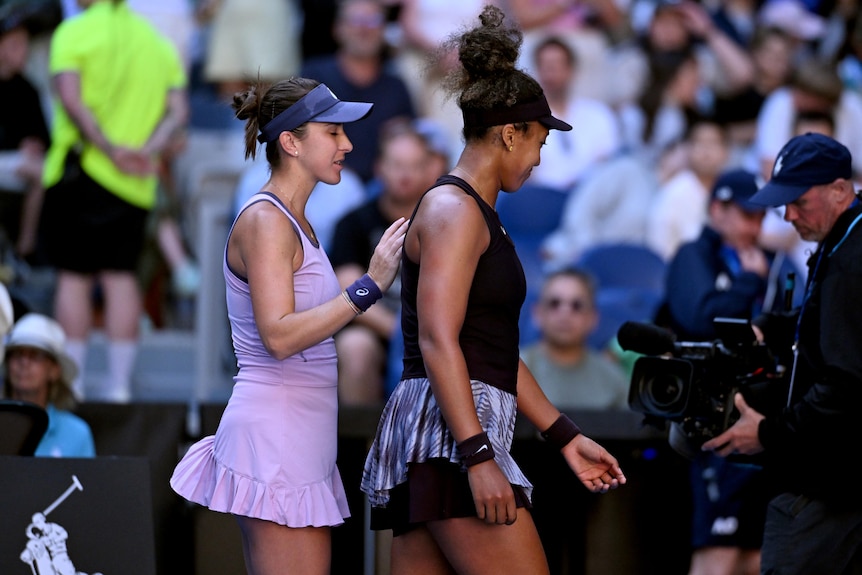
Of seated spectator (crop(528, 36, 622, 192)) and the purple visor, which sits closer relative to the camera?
the purple visor

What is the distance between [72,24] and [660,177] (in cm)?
373

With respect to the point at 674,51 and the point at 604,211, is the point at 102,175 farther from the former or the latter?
the point at 674,51

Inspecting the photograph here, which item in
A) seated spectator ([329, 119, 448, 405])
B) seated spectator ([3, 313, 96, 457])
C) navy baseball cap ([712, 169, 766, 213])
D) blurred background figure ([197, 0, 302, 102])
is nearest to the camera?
seated spectator ([3, 313, 96, 457])

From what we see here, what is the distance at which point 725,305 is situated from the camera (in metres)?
5.40

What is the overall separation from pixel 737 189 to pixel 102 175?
3273mm

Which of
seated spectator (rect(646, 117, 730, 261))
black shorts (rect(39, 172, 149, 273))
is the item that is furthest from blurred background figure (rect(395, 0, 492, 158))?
black shorts (rect(39, 172, 149, 273))

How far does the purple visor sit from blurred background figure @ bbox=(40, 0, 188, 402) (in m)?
3.56

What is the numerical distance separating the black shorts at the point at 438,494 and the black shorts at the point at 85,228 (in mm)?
3967

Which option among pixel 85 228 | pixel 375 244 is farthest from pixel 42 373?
pixel 375 244

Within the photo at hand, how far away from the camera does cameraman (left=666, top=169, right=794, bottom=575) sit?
17.5ft

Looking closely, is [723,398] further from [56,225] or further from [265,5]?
[265,5]

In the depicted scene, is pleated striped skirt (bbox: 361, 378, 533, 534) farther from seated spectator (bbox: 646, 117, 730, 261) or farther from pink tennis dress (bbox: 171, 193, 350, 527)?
seated spectator (bbox: 646, 117, 730, 261)

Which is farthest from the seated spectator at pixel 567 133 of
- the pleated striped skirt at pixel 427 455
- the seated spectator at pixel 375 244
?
the pleated striped skirt at pixel 427 455

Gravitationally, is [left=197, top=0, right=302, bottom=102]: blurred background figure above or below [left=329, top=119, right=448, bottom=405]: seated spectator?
above
